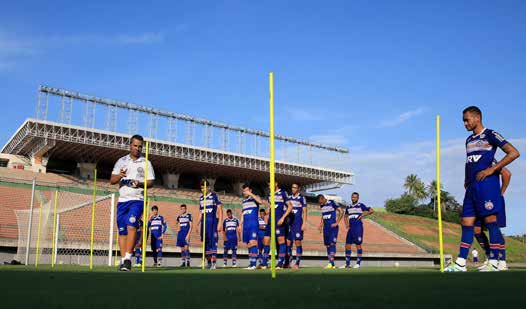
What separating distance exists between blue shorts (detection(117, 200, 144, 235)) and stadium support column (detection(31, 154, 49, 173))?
51.5 metres

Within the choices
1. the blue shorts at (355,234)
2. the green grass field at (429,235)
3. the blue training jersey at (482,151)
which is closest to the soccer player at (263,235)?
the blue shorts at (355,234)

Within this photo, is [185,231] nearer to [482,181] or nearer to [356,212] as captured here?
→ [356,212]

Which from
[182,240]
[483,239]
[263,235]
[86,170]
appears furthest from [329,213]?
[86,170]

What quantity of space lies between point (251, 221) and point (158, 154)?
50531 millimetres

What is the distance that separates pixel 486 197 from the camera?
6.86m

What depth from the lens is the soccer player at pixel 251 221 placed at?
11.7 metres

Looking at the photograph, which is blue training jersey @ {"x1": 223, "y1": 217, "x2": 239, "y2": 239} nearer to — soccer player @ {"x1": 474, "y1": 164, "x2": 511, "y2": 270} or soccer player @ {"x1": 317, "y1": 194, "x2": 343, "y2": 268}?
soccer player @ {"x1": 317, "y1": 194, "x2": 343, "y2": 268}

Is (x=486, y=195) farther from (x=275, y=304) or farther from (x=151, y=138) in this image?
(x=151, y=138)

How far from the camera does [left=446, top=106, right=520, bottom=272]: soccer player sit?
6.82m

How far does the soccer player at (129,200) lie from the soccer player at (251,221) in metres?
3.73

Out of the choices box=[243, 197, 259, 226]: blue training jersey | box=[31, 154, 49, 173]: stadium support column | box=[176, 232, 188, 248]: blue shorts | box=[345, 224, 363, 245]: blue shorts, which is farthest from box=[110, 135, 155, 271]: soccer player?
box=[31, 154, 49, 173]: stadium support column

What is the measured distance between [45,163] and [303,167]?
38071 millimetres

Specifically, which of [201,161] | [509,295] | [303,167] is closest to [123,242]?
[509,295]

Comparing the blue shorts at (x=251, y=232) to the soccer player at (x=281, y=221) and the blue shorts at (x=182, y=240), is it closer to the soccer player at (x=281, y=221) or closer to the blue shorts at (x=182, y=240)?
the soccer player at (x=281, y=221)
